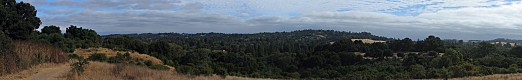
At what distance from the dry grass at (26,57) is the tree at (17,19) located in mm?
6549

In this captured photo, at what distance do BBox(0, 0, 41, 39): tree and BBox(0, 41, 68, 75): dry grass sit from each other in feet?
21.5

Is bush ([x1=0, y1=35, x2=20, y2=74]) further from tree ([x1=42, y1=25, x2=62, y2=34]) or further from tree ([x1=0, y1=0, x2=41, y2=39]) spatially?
tree ([x1=42, y1=25, x2=62, y2=34])

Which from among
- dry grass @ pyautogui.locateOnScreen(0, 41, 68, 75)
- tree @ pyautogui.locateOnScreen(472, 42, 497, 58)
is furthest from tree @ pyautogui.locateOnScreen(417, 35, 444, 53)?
dry grass @ pyautogui.locateOnScreen(0, 41, 68, 75)

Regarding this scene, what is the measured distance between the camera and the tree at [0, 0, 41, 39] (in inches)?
1153

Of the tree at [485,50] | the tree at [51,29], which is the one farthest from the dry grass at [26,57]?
the tree at [485,50]

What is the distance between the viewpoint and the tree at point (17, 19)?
29.3 metres

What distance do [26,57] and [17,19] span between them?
15933mm

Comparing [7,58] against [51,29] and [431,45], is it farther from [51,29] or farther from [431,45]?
[431,45]

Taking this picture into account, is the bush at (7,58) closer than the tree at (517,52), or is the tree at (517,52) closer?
the bush at (7,58)

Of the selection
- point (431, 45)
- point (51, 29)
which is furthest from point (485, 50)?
point (51, 29)

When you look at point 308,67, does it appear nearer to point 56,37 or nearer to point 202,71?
point 56,37

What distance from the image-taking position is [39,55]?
68.3 ft

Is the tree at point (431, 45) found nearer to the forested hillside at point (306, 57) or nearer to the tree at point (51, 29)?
the forested hillside at point (306, 57)

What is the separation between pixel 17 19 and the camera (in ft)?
104
